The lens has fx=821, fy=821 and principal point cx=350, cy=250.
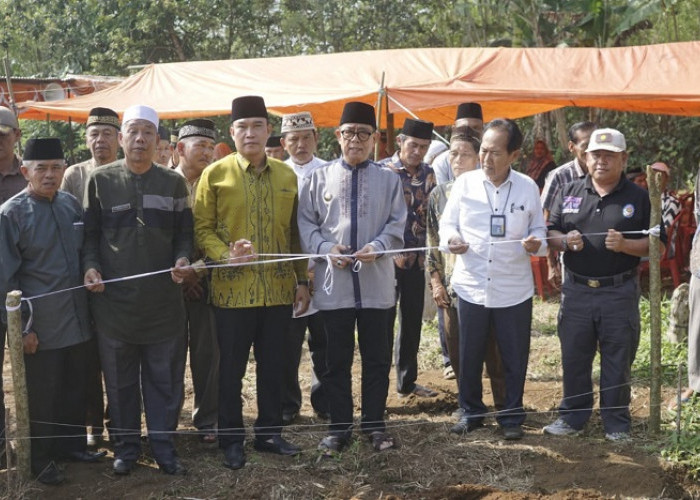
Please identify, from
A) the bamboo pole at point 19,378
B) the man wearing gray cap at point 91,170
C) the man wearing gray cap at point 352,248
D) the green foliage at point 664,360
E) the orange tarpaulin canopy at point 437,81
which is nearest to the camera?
the bamboo pole at point 19,378

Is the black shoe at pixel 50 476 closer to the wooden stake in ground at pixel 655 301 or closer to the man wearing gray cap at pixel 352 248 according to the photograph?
the man wearing gray cap at pixel 352 248

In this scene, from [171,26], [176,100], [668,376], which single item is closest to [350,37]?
[171,26]

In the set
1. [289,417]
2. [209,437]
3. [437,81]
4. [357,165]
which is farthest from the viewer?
[437,81]

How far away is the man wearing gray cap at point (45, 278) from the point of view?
12.9 ft

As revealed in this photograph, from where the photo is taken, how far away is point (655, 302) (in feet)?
14.7

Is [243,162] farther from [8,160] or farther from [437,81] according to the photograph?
[437,81]

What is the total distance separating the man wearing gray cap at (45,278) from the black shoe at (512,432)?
230 cm

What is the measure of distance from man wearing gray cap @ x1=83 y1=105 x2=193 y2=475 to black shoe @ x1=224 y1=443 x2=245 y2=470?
248mm

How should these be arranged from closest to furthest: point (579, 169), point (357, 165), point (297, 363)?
point (357, 165) → point (297, 363) → point (579, 169)

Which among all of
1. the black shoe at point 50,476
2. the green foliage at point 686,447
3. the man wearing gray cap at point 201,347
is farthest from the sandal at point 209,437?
the green foliage at point 686,447

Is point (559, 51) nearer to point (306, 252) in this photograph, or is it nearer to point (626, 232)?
point (626, 232)

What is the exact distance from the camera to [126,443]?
417 cm

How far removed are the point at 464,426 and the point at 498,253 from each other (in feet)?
3.32

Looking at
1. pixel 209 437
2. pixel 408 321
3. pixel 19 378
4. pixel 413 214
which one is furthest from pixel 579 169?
pixel 19 378
